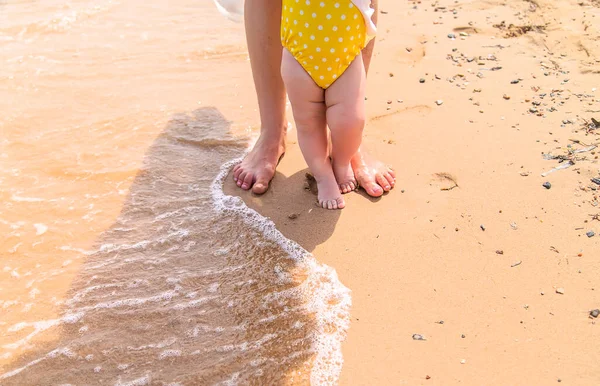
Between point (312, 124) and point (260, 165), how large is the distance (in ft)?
1.38

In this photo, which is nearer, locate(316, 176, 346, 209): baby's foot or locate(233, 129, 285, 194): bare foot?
locate(316, 176, 346, 209): baby's foot

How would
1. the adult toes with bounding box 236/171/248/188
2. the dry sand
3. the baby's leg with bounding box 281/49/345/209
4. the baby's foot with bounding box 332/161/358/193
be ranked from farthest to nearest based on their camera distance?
the adult toes with bounding box 236/171/248/188, the baby's foot with bounding box 332/161/358/193, the baby's leg with bounding box 281/49/345/209, the dry sand

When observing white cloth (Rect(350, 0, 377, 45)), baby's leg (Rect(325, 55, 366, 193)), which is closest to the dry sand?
baby's leg (Rect(325, 55, 366, 193))

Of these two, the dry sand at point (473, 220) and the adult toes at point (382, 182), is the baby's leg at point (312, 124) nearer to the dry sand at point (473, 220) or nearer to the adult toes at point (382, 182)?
the dry sand at point (473, 220)

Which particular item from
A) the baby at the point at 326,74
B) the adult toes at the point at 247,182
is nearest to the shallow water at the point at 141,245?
the adult toes at the point at 247,182

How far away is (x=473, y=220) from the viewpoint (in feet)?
7.41

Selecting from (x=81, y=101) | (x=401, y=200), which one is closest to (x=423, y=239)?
(x=401, y=200)

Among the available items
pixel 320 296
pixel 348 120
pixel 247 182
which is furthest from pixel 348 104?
pixel 320 296

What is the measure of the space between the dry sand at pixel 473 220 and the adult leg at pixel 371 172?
0.06 meters

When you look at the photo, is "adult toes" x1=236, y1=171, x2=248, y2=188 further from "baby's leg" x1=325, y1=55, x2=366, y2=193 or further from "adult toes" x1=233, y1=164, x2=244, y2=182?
"baby's leg" x1=325, y1=55, x2=366, y2=193

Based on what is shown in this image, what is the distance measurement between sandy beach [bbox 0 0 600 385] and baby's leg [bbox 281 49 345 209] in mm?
91

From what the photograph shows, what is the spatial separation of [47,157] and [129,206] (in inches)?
24.7

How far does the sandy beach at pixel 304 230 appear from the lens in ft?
5.83

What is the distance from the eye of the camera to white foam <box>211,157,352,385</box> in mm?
1754
